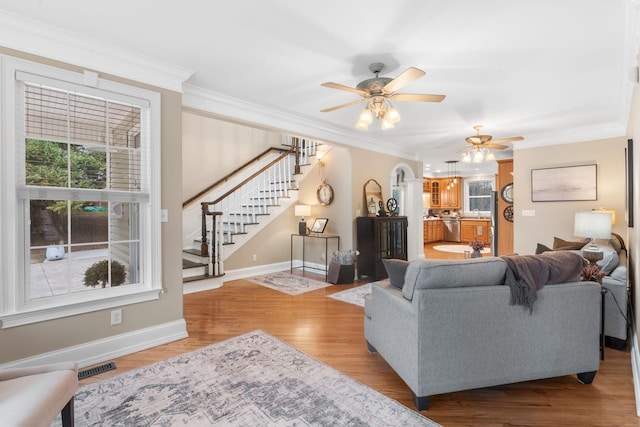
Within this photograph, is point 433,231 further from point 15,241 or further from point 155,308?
point 15,241

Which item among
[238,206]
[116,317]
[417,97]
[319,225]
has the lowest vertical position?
[116,317]

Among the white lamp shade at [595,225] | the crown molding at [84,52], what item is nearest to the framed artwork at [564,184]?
the white lamp shade at [595,225]

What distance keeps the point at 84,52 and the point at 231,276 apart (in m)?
3.95

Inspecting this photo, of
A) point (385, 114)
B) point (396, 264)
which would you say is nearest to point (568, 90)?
point (385, 114)

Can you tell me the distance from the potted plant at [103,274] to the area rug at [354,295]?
270 cm

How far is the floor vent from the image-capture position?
244 cm

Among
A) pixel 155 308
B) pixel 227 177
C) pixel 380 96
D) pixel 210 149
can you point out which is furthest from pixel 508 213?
pixel 155 308

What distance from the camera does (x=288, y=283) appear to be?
213 inches

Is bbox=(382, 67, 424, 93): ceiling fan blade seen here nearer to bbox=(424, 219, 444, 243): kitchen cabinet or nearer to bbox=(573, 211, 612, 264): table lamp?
bbox=(573, 211, 612, 264): table lamp

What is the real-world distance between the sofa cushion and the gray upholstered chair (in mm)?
1944

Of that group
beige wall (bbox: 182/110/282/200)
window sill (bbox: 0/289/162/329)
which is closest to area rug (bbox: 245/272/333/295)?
beige wall (bbox: 182/110/282/200)

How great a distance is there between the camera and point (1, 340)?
230 centimetres

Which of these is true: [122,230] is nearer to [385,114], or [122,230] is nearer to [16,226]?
[16,226]

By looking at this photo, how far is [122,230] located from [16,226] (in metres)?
0.71
